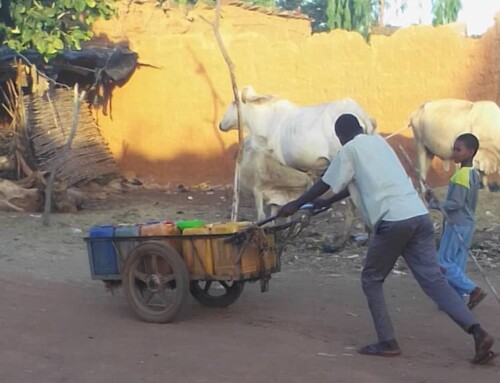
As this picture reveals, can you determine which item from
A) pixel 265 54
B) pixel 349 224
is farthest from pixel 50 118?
pixel 349 224

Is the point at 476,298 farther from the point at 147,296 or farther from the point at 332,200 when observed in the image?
the point at 147,296

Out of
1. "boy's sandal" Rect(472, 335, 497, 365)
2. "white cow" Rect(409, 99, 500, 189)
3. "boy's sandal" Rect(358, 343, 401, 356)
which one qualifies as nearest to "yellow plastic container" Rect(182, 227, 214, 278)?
"boy's sandal" Rect(358, 343, 401, 356)

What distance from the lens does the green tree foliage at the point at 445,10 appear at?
31.9 meters

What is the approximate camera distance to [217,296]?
7.68m

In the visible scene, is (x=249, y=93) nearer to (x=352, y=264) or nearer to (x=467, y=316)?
(x=352, y=264)

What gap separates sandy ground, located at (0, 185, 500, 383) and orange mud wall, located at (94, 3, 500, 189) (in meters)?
5.57

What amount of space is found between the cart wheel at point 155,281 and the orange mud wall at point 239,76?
9.21 metres

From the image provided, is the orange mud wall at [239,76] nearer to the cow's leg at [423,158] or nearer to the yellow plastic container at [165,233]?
the cow's leg at [423,158]

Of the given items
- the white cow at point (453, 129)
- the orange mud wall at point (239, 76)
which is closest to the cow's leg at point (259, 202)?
the white cow at point (453, 129)

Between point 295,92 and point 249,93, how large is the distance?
3.55 meters

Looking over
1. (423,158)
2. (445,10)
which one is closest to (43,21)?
(423,158)

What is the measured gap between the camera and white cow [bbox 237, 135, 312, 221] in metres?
11.9

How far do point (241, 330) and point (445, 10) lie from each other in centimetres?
2714

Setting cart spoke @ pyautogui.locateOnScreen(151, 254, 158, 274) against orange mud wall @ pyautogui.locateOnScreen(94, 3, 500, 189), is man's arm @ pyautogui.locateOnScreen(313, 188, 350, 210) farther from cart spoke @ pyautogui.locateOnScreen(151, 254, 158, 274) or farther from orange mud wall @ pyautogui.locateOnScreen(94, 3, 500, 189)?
orange mud wall @ pyautogui.locateOnScreen(94, 3, 500, 189)
